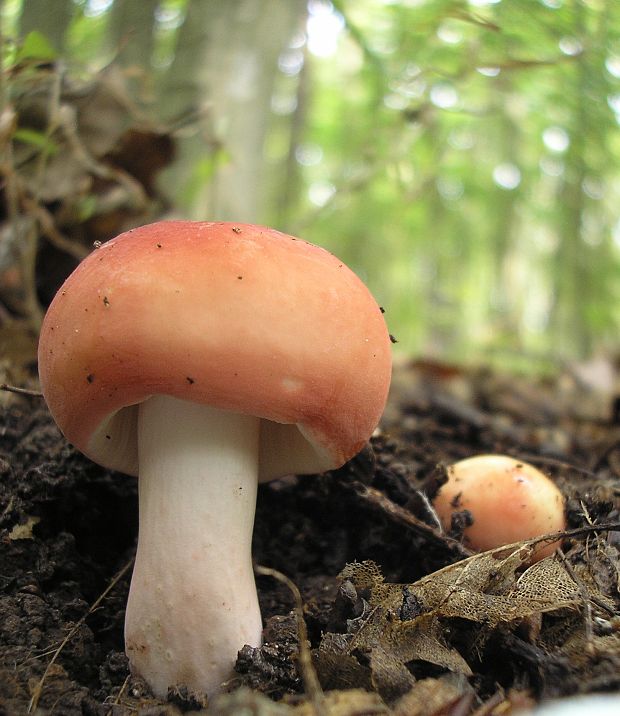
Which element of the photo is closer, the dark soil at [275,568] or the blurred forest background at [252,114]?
the dark soil at [275,568]

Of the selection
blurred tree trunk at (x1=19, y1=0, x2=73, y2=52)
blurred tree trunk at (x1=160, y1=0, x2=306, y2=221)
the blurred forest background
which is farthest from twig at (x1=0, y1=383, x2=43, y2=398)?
blurred tree trunk at (x1=19, y1=0, x2=73, y2=52)

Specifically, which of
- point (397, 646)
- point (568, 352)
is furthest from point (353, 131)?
point (397, 646)

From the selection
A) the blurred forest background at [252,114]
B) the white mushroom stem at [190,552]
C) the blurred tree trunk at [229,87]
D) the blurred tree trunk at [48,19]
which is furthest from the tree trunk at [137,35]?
the white mushroom stem at [190,552]

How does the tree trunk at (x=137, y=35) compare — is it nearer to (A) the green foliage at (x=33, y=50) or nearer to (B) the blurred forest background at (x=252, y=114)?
(B) the blurred forest background at (x=252, y=114)

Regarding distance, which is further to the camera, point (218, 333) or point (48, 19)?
point (48, 19)

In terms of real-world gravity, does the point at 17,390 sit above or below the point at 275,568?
above

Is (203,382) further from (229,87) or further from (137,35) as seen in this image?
(137,35)

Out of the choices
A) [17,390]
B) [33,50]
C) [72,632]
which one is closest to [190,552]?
[72,632]
